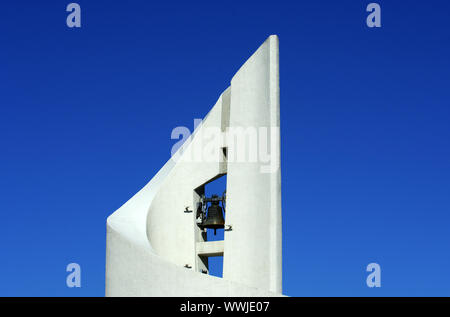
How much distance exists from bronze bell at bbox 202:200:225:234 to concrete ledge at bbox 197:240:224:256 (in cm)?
39

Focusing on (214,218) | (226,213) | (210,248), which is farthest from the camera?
(214,218)

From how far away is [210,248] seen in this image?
18.8m

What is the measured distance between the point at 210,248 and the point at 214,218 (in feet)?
2.14

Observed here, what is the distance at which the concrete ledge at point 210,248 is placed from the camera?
18603 millimetres

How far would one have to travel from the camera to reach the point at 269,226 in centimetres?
1722

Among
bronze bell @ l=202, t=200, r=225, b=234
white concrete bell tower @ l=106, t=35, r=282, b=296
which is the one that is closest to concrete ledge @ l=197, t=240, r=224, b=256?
white concrete bell tower @ l=106, t=35, r=282, b=296

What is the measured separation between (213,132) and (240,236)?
8.58 ft

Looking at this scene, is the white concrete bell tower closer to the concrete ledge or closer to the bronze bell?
the concrete ledge

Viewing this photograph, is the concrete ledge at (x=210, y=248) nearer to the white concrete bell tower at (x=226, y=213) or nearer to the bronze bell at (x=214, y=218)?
the white concrete bell tower at (x=226, y=213)

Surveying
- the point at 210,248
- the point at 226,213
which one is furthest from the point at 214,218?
the point at 226,213

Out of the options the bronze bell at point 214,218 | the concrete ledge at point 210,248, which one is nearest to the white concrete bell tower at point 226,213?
the concrete ledge at point 210,248

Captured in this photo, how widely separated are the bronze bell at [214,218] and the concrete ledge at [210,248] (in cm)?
39

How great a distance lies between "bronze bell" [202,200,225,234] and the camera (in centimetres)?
1902

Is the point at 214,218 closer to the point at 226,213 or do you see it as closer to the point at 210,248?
the point at 210,248
